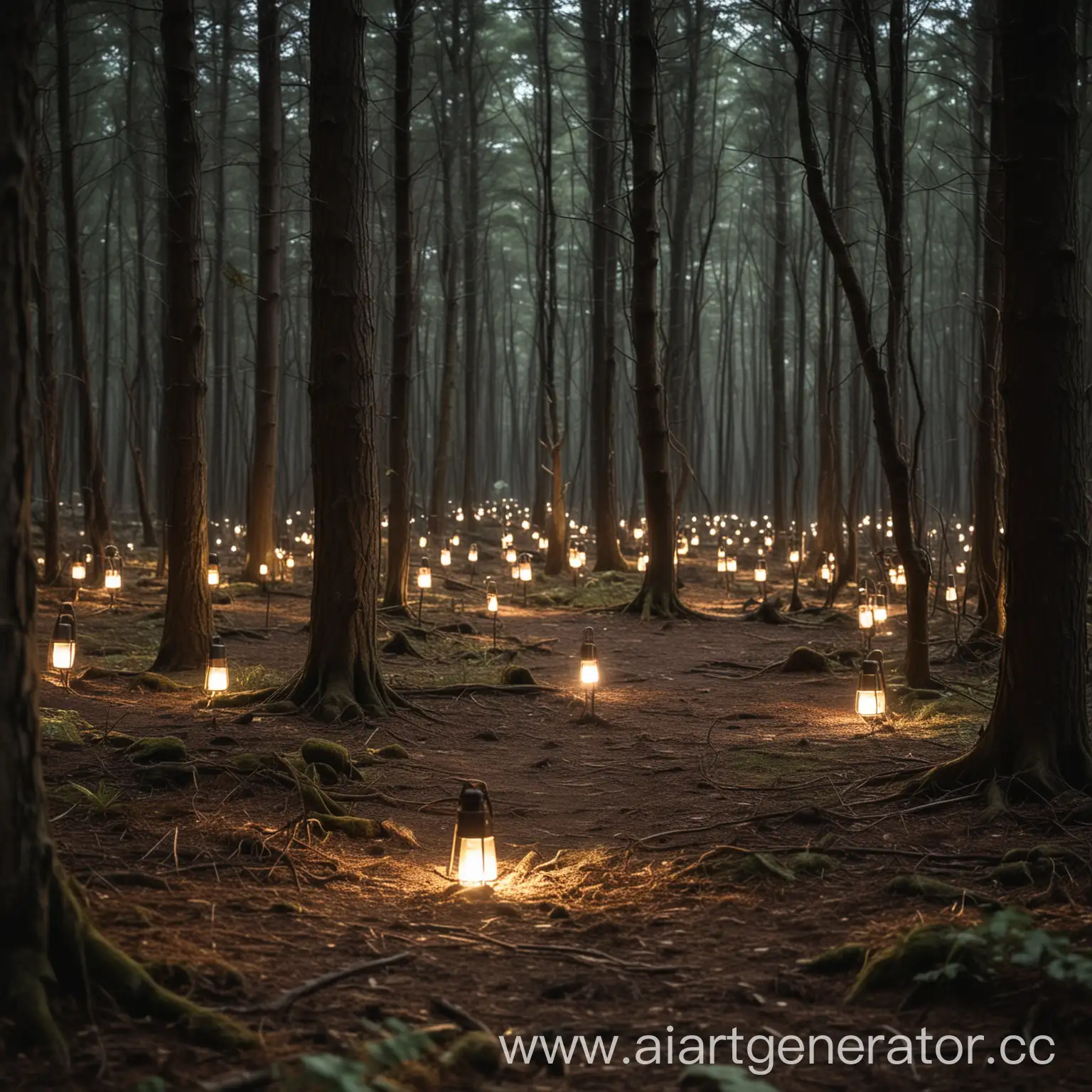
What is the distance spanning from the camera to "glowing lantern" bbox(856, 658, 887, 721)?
7449 millimetres

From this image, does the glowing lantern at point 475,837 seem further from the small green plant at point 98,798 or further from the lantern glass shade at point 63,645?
the lantern glass shade at point 63,645

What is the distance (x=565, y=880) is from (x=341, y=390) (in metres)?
4.63

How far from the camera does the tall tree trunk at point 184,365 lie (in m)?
9.55

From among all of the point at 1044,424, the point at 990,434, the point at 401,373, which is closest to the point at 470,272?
the point at 401,373

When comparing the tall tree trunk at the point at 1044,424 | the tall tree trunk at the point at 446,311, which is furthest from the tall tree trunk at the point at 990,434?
the tall tree trunk at the point at 446,311

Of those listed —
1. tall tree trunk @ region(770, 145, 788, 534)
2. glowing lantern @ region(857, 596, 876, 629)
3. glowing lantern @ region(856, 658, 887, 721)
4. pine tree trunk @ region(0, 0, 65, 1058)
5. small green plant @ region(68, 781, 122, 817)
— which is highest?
tall tree trunk @ region(770, 145, 788, 534)

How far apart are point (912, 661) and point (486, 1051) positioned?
667 cm

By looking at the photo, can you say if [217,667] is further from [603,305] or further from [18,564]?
[603,305]

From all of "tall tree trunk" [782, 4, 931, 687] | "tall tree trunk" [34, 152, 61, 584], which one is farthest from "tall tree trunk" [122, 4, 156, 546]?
"tall tree trunk" [782, 4, 931, 687]

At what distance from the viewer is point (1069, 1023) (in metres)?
3.08

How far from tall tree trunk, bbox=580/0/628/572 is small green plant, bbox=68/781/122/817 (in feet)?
47.1

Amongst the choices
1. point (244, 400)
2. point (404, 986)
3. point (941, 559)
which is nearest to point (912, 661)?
point (941, 559)

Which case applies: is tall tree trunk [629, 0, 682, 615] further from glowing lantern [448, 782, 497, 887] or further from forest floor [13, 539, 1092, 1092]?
glowing lantern [448, 782, 497, 887]

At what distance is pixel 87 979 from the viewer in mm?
2930
